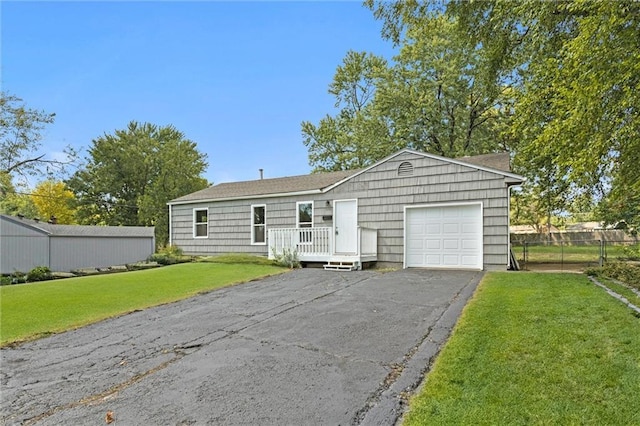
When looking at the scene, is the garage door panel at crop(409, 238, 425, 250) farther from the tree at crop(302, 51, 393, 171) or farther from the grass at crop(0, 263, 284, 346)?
the tree at crop(302, 51, 393, 171)

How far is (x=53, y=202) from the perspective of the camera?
34.6 meters

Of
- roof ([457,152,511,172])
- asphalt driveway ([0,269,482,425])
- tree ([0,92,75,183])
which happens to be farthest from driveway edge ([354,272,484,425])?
tree ([0,92,75,183])

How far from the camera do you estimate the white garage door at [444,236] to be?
34.6 ft

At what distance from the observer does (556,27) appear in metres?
7.82

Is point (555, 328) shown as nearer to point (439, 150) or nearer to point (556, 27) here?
point (556, 27)

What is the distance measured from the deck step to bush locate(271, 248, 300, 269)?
3.25 feet

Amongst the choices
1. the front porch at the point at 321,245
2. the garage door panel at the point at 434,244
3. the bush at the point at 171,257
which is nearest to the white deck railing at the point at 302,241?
the front porch at the point at 321,245

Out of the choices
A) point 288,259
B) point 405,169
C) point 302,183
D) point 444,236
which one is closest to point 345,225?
point 288,259

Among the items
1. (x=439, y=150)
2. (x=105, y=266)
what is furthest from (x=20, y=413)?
(x=439, y=150)

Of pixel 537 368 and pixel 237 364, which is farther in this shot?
pixel 237 364

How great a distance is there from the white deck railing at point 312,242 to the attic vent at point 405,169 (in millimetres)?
2023

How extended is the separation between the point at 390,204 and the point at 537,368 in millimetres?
8774

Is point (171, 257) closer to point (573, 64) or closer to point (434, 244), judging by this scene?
point (434, 244)

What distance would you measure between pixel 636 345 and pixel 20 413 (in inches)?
216
